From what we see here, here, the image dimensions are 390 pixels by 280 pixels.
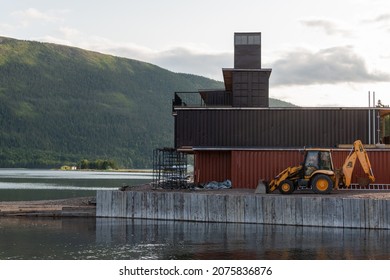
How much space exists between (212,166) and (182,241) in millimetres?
A: 15821

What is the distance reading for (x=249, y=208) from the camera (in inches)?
1451

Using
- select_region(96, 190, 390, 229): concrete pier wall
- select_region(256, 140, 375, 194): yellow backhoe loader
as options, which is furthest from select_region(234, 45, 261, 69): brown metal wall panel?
select_region(96, 190, 390, 229): concrete pier wall

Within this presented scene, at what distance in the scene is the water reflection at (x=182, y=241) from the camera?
27991 mm

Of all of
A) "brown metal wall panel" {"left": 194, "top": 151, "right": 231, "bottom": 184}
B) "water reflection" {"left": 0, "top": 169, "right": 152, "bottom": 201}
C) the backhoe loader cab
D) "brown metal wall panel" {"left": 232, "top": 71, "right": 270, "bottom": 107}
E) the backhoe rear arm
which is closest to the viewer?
the backhoe loader cab

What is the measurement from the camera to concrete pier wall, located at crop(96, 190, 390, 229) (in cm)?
3459

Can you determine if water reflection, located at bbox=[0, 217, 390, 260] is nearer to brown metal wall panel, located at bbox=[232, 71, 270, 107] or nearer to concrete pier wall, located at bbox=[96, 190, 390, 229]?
concrete pier wall, located at bbox=[96, 190, 390, 229]

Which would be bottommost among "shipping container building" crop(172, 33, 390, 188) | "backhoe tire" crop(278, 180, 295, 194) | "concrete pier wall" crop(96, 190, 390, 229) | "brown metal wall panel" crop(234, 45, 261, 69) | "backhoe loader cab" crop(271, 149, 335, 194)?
"concrete pier wall" crop(96, 190, 390, 229)

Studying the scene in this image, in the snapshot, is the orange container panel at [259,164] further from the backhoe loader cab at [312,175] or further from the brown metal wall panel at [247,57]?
the brown metal wall panel at [247,57]

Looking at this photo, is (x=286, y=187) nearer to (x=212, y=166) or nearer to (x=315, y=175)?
(x=315, y=175)

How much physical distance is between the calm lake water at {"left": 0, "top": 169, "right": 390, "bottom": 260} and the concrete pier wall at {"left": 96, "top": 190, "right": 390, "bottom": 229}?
0.66 m

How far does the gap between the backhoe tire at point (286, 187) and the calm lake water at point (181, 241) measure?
394cm

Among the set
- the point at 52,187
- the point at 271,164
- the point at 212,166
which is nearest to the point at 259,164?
the point at 271,164
